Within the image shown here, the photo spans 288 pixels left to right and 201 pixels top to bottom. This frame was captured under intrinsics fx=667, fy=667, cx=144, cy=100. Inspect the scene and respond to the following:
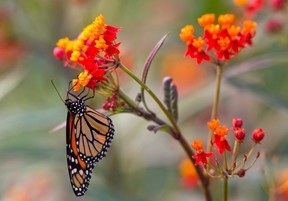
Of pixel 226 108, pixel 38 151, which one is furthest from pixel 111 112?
pixel 226 108

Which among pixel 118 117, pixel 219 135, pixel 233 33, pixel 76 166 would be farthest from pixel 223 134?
pixel 118 117

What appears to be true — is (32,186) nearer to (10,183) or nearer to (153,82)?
(10,183)

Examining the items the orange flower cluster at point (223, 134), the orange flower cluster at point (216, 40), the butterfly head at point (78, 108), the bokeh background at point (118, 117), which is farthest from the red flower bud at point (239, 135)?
the bokeh background at point (118, 117)

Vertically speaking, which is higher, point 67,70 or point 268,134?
point 67,70

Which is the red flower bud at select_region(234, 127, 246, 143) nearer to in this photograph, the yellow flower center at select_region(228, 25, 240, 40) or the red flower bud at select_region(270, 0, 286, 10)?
the yellow flower center at select_region(228, 25, 240, 40)

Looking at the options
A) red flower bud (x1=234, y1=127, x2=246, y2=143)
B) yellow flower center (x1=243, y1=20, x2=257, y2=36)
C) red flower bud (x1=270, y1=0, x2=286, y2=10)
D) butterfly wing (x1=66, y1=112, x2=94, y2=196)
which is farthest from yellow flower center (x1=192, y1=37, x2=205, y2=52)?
red flower bud (x1=270, y1=0, x2=286, y2=10)
